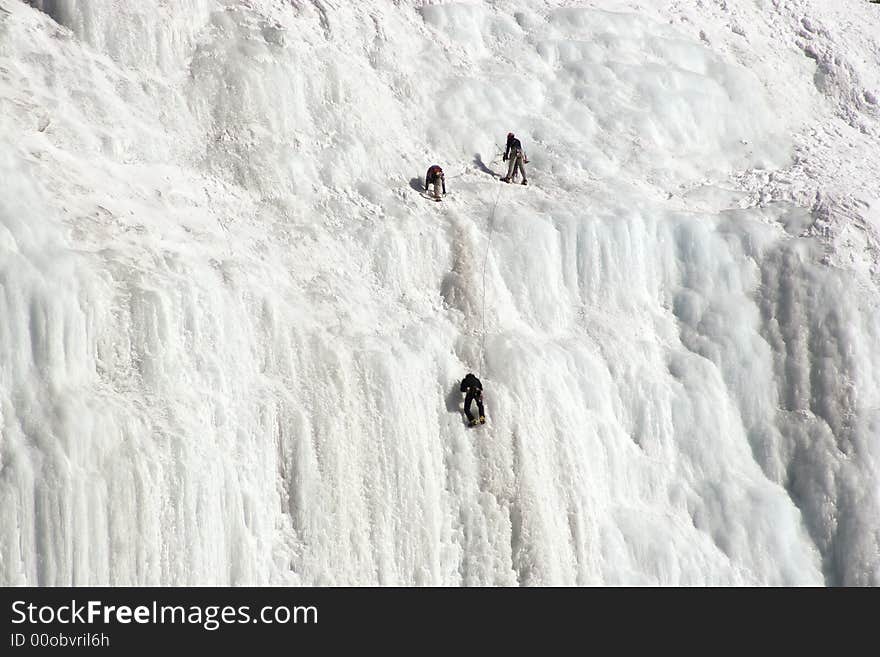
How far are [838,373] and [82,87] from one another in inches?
599

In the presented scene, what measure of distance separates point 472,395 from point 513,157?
6173 mm

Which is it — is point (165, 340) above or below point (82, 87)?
below

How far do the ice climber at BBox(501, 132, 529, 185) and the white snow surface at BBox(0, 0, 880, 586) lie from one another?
16.4 inches

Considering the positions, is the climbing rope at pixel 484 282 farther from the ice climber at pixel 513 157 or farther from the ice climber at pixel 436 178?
the ice climber at pixel 436 178

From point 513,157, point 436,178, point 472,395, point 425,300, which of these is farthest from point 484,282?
point 513,157

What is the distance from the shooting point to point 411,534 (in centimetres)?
2400

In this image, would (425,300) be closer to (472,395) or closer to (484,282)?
(484,282)

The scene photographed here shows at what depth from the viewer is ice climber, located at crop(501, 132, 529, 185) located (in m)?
28.9

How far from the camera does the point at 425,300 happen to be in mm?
26422

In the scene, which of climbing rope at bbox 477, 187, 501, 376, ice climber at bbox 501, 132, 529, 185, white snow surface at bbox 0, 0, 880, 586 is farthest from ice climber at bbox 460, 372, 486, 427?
ice climber at bbox 501, 132, 529, 185

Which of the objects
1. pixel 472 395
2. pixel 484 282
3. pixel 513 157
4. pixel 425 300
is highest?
pixel 513 157

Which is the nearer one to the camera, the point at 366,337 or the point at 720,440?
the point at 366,337

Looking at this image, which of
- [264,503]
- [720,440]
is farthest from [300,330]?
[720,440]
